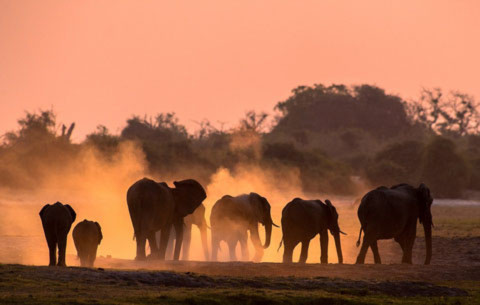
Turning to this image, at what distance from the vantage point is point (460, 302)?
21.9 meters

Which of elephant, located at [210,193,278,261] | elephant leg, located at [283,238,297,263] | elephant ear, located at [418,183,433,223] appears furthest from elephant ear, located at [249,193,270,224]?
elephant ear, located at [418,183,433,223]

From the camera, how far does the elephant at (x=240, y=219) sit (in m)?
33.9

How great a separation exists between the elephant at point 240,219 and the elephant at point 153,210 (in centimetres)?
292

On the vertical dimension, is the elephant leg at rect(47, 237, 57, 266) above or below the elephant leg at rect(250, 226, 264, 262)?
below

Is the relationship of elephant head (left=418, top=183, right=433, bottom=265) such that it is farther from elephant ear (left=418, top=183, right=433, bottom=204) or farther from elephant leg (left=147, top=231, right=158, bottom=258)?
elephant leg (left=147, top=231, right=158, bottom=258)

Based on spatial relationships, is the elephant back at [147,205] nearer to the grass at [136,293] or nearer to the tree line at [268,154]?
the grass at [136,293]

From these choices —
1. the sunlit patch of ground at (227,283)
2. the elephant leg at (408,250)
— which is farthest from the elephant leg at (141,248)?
the elephant leg at (408,250)

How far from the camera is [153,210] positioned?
96.9ft

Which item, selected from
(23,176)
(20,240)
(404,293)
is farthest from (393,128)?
(404,293)

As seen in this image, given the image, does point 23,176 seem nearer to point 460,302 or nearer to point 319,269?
point 319,269

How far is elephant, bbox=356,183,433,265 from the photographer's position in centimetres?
2933

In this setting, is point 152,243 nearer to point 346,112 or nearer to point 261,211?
point 261,211

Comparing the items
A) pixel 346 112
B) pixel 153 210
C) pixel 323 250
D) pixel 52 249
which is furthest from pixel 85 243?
pixel 346 112

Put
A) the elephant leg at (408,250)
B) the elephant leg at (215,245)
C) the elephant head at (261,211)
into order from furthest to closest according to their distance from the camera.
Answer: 1. the elephant leg at (215,245)
2. the elephant head at (261,211)
3. the elephant leg at (408,250)
